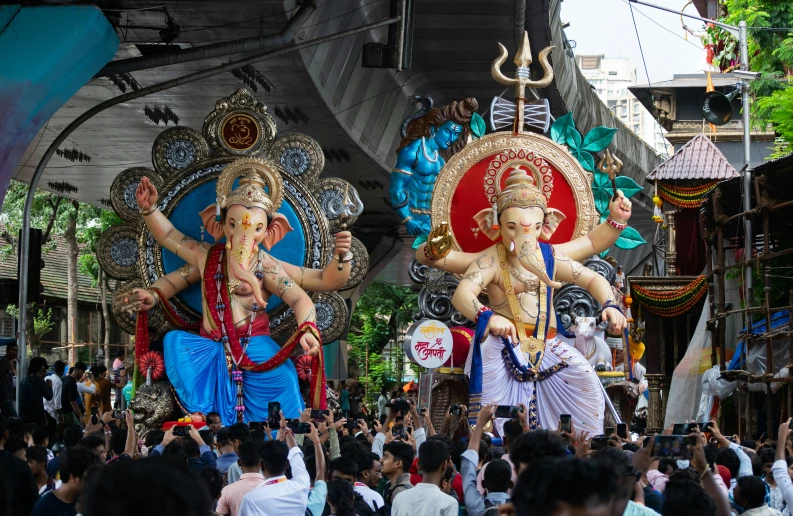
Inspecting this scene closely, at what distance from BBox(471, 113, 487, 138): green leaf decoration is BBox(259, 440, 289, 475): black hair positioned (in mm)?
8894

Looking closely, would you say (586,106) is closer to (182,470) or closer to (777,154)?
(777,154)

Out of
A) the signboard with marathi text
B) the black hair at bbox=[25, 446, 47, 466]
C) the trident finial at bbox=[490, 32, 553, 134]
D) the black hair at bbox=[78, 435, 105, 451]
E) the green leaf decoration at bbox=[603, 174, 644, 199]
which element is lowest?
the black hair at bbox=[25, 446, 47, 466]

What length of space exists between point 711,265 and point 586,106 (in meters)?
8.05

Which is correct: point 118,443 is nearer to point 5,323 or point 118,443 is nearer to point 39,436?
point 39,436

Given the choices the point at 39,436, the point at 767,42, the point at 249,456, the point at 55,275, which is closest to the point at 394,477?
the point at 249,456

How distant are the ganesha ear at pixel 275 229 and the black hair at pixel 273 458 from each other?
8.08 metres

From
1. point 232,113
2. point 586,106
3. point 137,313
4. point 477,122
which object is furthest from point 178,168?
point 586,106

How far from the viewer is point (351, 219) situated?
1485 centimetres

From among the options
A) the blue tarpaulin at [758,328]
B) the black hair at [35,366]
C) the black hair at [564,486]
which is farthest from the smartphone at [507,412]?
the blue tarpaulin at [758,328]

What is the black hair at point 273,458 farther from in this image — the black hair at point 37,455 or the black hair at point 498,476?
the black hair at point 37,455

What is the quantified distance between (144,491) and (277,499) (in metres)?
2.81

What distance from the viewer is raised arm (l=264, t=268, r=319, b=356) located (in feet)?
45.5

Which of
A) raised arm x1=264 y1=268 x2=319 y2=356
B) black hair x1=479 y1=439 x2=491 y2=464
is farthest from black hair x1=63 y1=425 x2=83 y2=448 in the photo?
raised arm x1=264 y1=268 x2=319 y2=356

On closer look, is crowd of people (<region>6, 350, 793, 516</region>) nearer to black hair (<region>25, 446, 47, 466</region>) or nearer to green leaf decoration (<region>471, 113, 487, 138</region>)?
black hair (<region>25, 446, 47, 466</region>)
